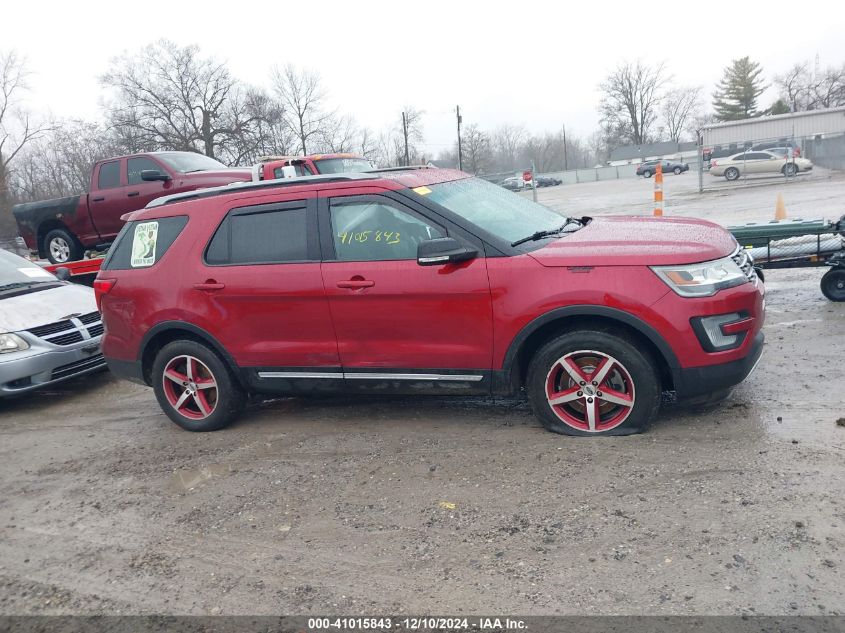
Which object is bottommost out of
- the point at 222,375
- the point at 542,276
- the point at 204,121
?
the point at 222,375

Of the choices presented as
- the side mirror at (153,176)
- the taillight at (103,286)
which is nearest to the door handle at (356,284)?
the taillight at (103,286)

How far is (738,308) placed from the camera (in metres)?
4.09

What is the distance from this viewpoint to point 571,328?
430cm

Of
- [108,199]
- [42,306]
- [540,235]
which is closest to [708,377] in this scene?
[540,235]

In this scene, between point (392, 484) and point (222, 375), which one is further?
point (222, 375)

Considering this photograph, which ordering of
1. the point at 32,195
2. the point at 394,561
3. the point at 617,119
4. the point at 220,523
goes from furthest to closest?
the point at 617,119 → the point at 32,195 → the point at 220,523 → the point at 394,561

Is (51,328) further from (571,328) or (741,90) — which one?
(741,90)

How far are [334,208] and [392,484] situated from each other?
77.2 inches

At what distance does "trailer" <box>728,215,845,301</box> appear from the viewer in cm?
702

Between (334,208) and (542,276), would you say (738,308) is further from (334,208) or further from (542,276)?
(334,208)

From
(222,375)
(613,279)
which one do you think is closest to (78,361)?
(222,375)

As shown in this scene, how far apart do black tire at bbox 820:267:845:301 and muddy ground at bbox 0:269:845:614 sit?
198cm

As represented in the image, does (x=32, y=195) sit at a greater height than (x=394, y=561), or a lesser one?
greater

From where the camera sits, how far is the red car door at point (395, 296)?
4.39 meters
